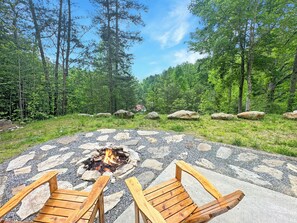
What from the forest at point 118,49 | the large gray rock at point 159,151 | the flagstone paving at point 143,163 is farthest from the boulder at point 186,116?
the forest at point 118,49

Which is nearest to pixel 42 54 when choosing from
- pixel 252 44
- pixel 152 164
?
pixel 152 164

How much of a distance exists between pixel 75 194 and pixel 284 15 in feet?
30.7

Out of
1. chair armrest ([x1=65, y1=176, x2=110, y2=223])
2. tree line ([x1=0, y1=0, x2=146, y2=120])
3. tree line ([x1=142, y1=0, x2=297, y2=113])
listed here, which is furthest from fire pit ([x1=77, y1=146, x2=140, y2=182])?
tree line ([x1=142, y1=0, x2=297, y2=113])

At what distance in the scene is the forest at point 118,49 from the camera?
638 centimetres

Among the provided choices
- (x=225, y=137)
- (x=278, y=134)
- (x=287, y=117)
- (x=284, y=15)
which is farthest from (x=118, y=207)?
(x=284, y=15)

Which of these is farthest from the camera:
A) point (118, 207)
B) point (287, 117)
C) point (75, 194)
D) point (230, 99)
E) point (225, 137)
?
point (230, 99)

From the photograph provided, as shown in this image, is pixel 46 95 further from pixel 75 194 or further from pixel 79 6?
pixel 75 194

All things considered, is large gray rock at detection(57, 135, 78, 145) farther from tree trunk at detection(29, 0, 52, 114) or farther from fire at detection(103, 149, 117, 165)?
tree trunk at detection(29, 0, 52, 114)

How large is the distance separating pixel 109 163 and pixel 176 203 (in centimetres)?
146

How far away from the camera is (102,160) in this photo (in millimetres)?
2613

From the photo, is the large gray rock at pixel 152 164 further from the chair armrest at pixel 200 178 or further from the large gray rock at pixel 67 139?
the large gray rock at pixel 67 139

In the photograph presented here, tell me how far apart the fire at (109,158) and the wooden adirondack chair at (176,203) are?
123cm

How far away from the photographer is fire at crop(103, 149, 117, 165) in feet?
8.50

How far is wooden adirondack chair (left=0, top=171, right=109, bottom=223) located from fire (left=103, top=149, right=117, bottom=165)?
1042 millimetres
